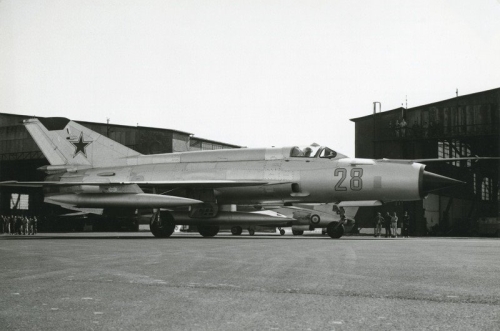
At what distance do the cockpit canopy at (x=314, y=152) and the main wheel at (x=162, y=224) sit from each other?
4990 millimetres

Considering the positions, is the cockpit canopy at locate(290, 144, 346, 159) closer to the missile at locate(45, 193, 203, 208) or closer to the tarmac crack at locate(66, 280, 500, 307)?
the missile at locate(45, 193, 203, 208)

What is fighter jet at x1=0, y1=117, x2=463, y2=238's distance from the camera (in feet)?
63.1

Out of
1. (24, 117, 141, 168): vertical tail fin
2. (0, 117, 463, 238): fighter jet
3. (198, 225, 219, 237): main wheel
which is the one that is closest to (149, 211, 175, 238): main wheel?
(0, 117, 463, 238): fighter jet

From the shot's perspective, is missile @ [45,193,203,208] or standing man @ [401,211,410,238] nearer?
missile @ [45,193,203,208]

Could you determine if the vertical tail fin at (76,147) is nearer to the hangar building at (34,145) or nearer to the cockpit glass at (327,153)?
the cockpit glass at (327,153)

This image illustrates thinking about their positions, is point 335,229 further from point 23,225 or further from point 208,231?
point 23,225

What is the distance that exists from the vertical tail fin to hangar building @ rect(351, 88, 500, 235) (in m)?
21.1

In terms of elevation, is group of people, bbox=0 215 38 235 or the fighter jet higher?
the fighter jet

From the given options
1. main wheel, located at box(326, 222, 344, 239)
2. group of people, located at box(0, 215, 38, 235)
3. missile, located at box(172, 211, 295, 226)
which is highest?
missile, located at box(172, 211, 295, 226)

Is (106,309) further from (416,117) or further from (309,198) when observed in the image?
(416,117)

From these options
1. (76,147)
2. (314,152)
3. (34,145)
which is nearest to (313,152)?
(314,152)

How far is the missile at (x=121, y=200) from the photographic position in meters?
19.5

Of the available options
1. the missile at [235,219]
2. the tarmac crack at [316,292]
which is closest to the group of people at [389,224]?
the missile at [235,219]

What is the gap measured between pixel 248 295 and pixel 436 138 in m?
32.7
